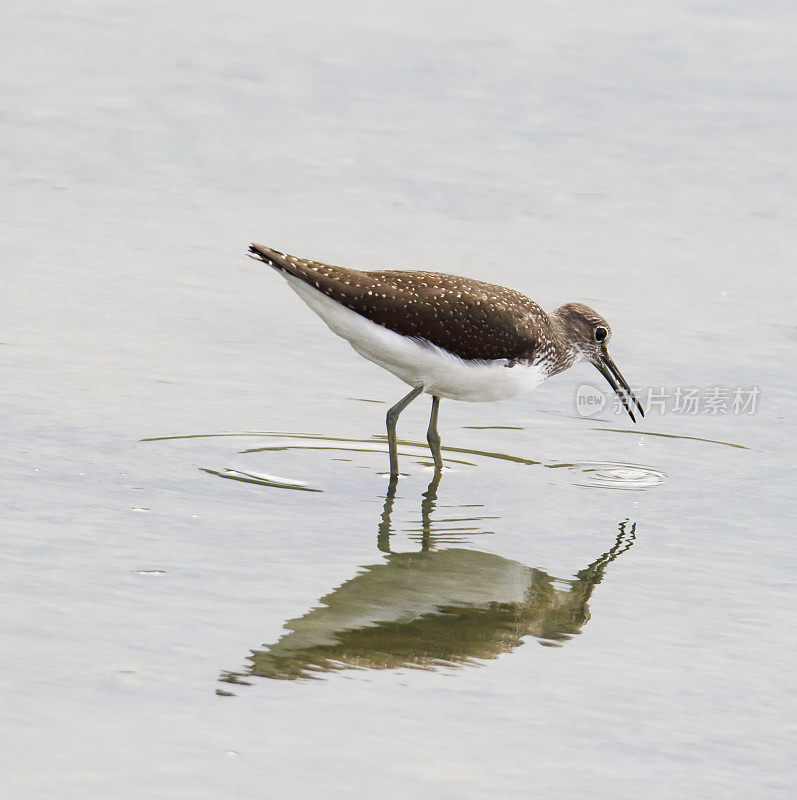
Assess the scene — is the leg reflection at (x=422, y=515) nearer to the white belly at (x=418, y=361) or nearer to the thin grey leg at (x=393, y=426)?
the thin grey leg at (x=393, y=426)

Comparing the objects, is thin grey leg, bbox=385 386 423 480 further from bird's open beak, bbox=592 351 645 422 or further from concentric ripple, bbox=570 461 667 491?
bird's open beak, bbox=592 351 645 422

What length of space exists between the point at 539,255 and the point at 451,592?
18.0 feet

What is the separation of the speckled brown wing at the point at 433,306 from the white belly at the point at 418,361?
0.16 ft

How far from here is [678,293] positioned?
11312 millimetres

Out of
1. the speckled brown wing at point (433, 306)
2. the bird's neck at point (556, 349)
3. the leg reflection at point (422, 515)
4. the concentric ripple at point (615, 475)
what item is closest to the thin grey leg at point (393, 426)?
the leg reflection at point (422, 515)

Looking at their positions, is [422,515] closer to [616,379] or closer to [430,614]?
[430,614]

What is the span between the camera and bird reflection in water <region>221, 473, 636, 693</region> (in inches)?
234

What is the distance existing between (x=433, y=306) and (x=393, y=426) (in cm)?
70

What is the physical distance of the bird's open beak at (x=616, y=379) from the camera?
945 cm

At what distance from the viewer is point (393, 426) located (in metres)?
8.60

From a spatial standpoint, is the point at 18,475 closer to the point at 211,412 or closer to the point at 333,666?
the point at 211,412

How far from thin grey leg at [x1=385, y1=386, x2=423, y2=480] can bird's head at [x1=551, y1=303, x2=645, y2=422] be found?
1.15 meters

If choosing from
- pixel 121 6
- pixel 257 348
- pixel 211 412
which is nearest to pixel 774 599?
pixel 211 412

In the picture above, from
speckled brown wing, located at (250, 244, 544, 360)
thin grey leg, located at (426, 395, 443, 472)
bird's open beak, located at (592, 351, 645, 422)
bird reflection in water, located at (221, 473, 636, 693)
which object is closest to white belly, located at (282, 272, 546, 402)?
speckled brown wing, located at (250, 244, 544, 360)
